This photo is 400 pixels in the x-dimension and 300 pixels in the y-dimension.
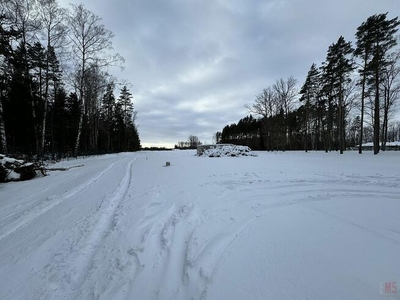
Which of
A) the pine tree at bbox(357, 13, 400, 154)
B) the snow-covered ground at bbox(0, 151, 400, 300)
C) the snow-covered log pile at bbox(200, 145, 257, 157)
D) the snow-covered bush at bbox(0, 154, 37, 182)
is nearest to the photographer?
the snow-covered ground at bbox(0, 151, 400, 300)

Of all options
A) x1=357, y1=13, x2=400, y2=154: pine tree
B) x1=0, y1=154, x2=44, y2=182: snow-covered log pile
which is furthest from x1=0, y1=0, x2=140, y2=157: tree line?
x1=357, y1=13, x2=400, y2=154: pine tree

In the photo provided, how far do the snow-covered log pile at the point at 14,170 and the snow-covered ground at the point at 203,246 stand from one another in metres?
→ 4.37

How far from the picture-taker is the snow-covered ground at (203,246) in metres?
1.89

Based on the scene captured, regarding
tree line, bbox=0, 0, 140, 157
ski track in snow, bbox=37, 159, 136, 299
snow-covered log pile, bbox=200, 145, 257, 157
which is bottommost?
ski track in snow, bbox=37, 159, 136, 299

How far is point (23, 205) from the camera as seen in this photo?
15.3 ft

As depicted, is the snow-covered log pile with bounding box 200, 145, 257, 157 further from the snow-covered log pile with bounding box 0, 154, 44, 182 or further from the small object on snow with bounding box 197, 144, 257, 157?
the snow-covered log pile with bounding box 0, 154, 44, 182

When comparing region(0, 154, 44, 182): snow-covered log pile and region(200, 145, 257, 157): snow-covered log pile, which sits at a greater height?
region(200, 145, 257, 157): snow-covered log pile

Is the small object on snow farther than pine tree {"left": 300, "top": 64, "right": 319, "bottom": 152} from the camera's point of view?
No

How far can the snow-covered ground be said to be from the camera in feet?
6.20

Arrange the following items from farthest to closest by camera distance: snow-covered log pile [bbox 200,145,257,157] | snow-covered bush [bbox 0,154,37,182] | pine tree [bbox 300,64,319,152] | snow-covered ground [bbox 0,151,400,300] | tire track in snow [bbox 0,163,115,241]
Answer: pine tree [bbox 300,64,319,152], snow-covered log pile [bbox 200,145,257,157], snow-covered bush [bbox 0,154,37,182], tire track in snow [bbox 0,163,115,241], snow-covered ground [bbox 0,151,400,300]

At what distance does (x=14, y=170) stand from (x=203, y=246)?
9.98 m

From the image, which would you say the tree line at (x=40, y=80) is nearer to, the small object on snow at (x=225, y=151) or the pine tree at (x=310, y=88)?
the small object on snow at (x=225, y=151)

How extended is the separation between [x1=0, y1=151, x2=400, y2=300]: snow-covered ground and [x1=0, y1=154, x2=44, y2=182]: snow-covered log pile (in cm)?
437

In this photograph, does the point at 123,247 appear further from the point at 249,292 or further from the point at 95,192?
the point at 95,192
